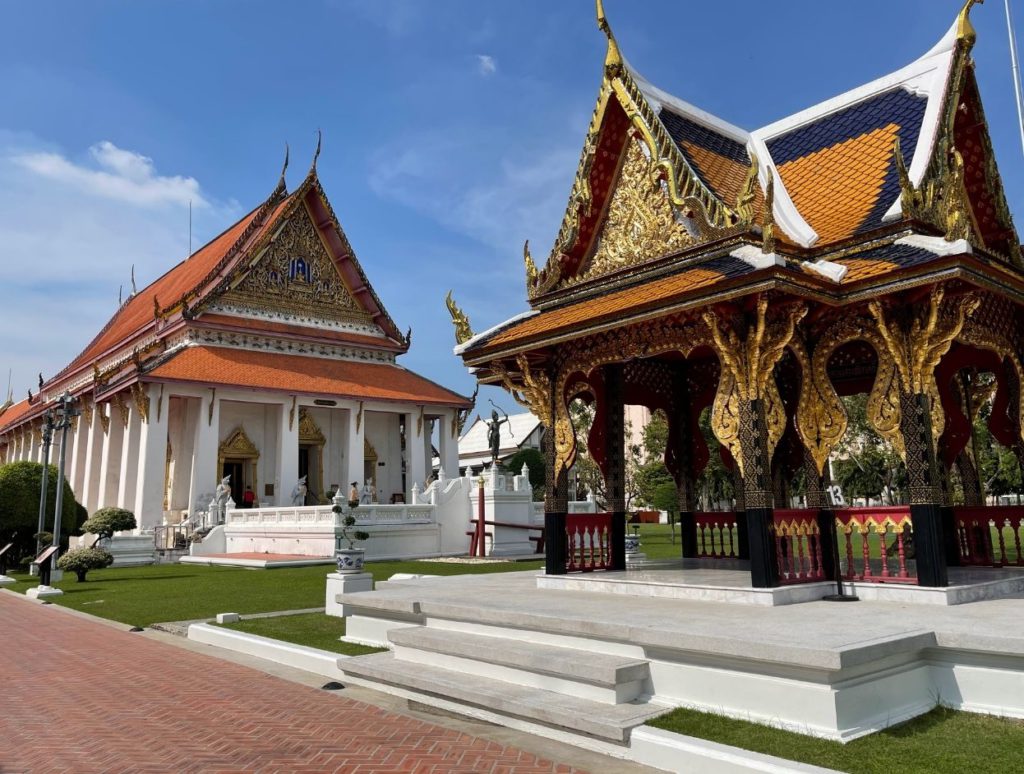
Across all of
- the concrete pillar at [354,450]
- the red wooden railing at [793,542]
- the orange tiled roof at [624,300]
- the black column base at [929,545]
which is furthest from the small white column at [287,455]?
the black column base at [929,545]

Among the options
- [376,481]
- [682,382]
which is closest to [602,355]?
[682,382]

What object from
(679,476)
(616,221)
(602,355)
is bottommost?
A: (679,476)

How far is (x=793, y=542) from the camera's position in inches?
294

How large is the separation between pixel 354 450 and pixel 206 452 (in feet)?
17.9

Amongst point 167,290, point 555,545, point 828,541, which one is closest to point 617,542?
point 555,545

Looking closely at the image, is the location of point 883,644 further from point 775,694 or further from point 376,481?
point 376,481

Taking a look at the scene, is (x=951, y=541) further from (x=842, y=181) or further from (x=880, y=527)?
(x=842, y=181)

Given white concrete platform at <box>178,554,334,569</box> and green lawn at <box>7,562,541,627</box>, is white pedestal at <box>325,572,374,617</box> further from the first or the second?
white concrete platform at <box>178,554,334,569</box>

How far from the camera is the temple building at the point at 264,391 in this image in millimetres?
26219

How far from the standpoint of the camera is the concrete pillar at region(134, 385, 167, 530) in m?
24.8

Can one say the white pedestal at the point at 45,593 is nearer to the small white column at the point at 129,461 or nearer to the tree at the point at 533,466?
the small white column at the point at 129,461

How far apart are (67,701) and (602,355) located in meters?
5.91

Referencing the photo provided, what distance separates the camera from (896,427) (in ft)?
23.1

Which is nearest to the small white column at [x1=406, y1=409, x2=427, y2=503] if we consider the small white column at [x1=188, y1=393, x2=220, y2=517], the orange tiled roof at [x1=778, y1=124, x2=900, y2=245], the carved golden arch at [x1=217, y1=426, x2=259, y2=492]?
the carved golden arch at [x1=217, y1=426, x2=259, y2=492]
